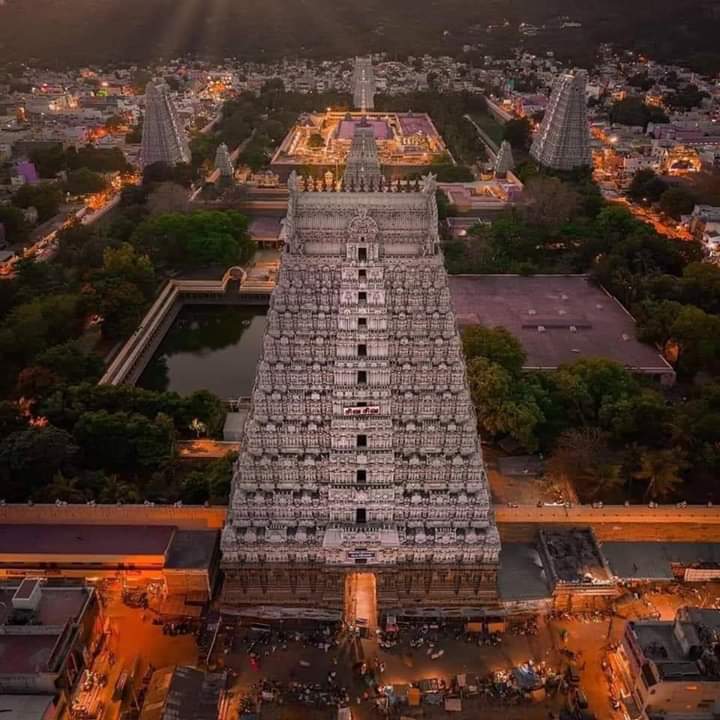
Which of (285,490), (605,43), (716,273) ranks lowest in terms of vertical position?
(605,43)

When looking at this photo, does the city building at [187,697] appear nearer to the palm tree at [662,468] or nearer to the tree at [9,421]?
the tree at [9,421]

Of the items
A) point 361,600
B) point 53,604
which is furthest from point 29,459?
point 361,600

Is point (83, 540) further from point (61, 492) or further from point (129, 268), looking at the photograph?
point (129, 268)

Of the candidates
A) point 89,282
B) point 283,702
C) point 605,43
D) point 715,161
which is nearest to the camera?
point 283,702

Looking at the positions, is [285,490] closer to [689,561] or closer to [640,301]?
[689,561]

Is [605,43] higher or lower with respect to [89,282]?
lower

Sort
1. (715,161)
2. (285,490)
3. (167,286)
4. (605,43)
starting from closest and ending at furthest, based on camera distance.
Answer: (285,490), (167,286), (715,161), (605,43)

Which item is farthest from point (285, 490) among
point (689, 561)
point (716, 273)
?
point (716, 273)
